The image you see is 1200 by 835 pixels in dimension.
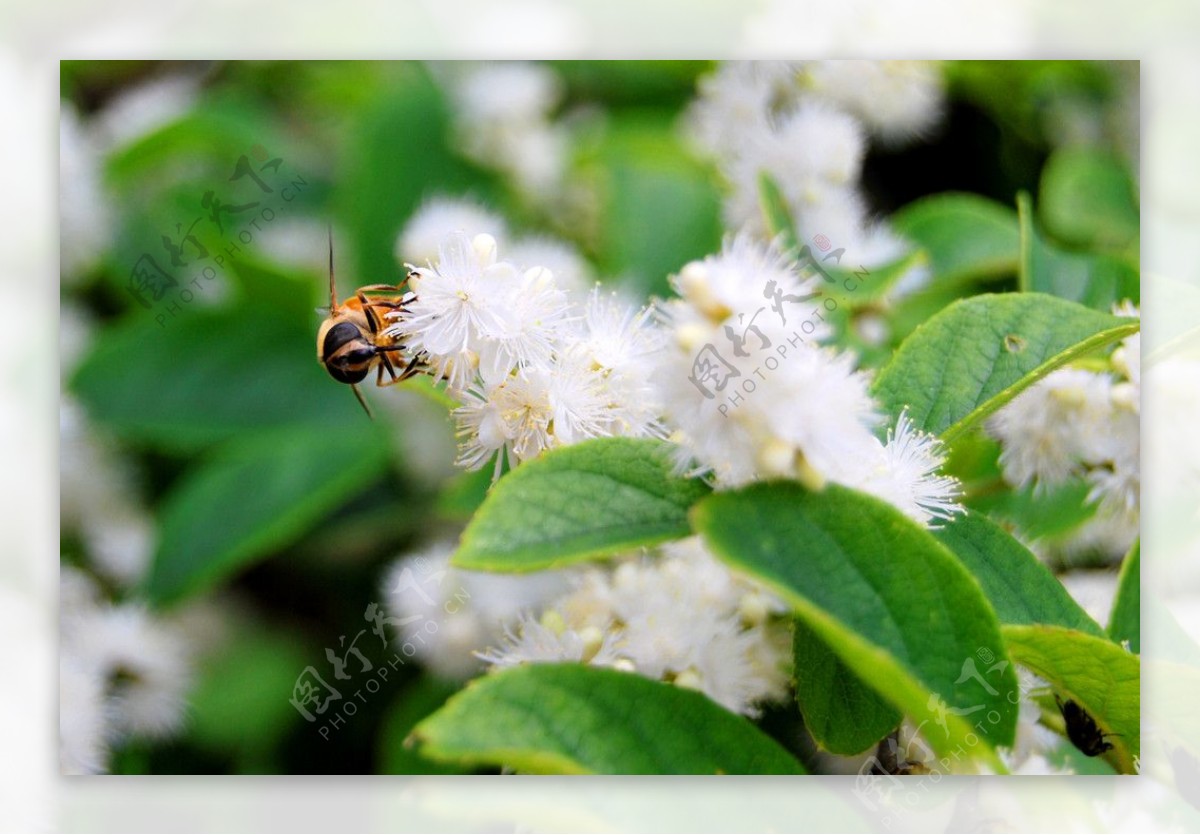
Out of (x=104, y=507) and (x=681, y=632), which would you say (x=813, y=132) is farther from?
(x=104, y=507)

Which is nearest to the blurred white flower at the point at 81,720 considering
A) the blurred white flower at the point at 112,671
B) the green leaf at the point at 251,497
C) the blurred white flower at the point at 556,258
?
the blurred white flower at the point at 112,671

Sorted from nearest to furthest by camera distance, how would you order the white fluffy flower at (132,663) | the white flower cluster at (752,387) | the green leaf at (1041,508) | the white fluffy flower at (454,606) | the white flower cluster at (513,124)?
1. the white flower cluster at (752,387)
2. the green leaf at (1041,508)
3. the white fluffy flower at (454,606)
4. the white fluffy flower at (132,663)
5. the white flower cluster at (513,124)

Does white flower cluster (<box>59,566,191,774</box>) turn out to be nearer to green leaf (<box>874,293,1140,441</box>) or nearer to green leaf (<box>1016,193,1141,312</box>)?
green leaf (<box>874,293,1140,441</box>)

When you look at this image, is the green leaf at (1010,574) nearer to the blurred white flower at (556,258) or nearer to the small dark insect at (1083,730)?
the small dark insect at (1083,730)

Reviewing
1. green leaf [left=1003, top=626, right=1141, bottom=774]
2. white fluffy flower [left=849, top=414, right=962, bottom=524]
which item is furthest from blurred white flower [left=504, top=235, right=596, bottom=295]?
green leaf [left=1003, top=626, right=1141, bottom=774]

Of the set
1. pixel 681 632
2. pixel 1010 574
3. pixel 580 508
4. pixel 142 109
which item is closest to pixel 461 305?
pixel 580 508

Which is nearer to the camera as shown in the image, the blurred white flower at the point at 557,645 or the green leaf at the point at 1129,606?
the blurred white flower at the point at 557,645
